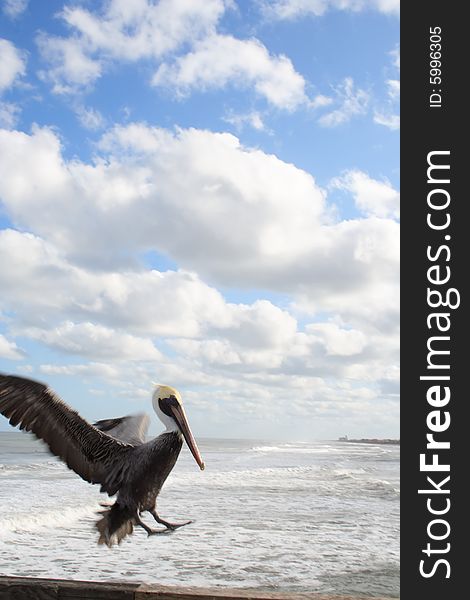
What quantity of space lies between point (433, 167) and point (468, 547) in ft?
5.99

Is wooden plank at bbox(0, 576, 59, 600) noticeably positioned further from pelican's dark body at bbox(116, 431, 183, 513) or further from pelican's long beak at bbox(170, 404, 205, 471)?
pelican's long beak at bbox(170, 404, 205, 471)

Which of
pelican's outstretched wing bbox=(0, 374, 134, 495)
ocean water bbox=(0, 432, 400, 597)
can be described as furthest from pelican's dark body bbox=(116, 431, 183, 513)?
ocean water bbox=(0, 432, 400, 597)

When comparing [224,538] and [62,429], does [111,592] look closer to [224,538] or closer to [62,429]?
[62,429]

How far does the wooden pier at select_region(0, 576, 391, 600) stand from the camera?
2.68 meters

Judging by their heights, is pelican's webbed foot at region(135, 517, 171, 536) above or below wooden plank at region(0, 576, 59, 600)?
above

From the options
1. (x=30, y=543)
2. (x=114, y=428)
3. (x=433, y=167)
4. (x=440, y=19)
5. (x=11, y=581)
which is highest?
(x=440, y=19)

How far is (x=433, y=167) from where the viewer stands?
11.0ft

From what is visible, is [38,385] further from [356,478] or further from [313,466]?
[313,466]

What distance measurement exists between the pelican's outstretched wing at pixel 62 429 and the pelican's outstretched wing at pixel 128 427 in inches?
11.1

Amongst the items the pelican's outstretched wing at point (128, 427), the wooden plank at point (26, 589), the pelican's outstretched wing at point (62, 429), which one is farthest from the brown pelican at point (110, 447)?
the wooden plank at point (26, 589)

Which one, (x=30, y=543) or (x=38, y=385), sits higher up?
(x=38, y=385)

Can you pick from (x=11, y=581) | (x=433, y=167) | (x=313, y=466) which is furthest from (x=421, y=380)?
(x=313, y=466)

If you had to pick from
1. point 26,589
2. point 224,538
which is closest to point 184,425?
point 26,589

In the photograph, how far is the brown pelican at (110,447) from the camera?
2.57 meters
